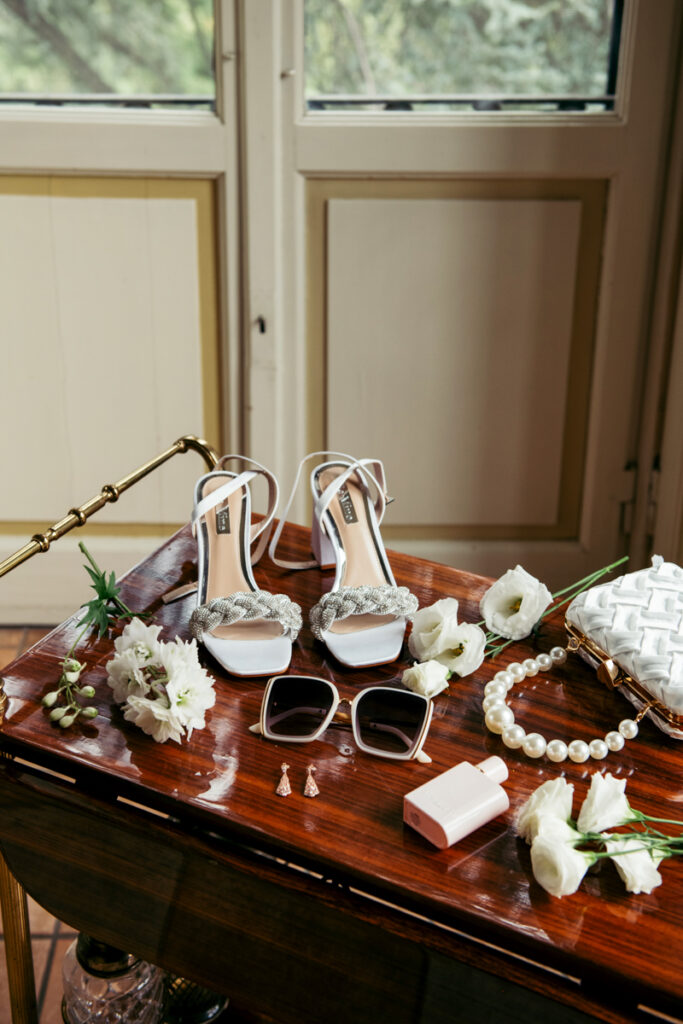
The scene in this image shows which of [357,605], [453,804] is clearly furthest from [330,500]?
[453,804]

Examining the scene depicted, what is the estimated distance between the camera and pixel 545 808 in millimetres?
886

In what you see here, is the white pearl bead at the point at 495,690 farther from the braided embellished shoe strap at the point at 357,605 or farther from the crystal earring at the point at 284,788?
the crystal earring at the point at 284,788

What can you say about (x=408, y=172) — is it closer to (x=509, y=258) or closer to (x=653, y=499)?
(x=509, y=258)

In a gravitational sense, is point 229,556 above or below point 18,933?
above

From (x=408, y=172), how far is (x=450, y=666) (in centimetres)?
132

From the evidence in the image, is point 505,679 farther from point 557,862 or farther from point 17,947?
point 17,947

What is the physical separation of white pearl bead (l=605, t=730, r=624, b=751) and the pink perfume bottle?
143mm

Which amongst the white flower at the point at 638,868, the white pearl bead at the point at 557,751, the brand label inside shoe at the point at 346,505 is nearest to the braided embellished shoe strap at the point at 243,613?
the brand label inside shoe at the point at 346,505

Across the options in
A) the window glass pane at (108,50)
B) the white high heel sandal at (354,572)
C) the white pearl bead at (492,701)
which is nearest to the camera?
the white pearl bead at (492,701)

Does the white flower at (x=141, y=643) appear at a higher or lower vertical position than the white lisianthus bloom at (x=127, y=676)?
higher

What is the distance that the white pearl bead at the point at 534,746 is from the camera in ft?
3.33

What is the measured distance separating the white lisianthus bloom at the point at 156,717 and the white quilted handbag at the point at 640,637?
48cm

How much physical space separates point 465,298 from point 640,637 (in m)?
1.27

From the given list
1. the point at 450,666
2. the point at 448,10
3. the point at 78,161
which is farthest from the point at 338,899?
the point at 448,10
